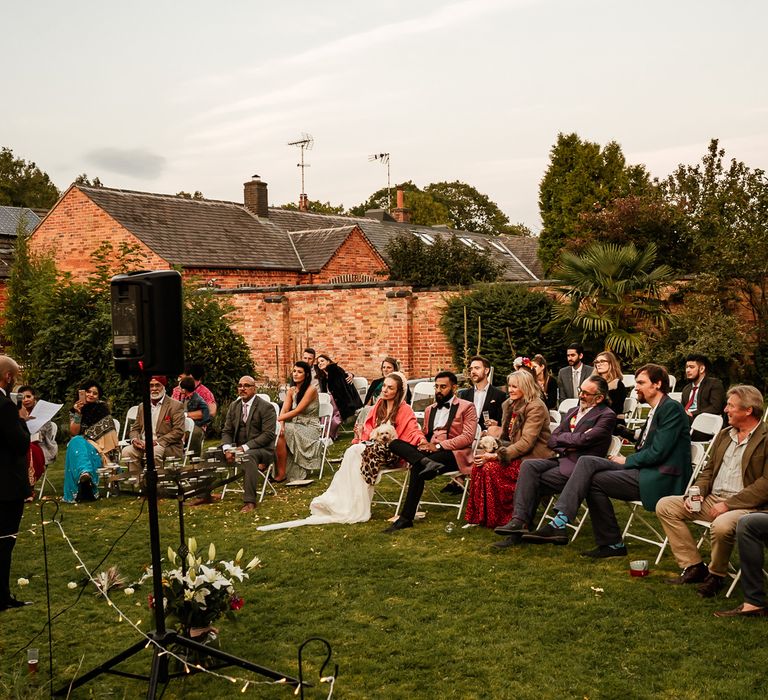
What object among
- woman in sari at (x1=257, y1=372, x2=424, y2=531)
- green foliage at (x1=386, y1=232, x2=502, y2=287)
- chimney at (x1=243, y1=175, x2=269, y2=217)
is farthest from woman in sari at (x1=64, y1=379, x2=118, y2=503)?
chimney at (x1=243, y1=175, x2=269, y2=217)

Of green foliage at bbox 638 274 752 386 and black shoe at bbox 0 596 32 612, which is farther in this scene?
green foliage at bbox 638 274 752 386

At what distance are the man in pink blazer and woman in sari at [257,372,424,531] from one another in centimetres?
19

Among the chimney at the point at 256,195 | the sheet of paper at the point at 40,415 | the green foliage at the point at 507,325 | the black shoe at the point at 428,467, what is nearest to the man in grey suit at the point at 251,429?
the sheet of paper at the point at 40,415

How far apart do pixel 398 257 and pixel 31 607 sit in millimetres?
21535

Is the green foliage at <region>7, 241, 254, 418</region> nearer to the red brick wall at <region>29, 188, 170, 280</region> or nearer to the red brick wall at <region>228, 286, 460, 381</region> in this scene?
the red brick wall at <region>228, 286, 460, 381</region>

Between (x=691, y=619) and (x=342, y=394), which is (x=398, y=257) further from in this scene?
(x=691, y=619)

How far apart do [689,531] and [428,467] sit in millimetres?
2647

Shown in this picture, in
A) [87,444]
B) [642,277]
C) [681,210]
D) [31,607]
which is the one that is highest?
[681,210]

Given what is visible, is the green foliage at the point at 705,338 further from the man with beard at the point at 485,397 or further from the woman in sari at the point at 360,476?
the woman in sari at the point at 360,476

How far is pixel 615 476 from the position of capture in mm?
6895

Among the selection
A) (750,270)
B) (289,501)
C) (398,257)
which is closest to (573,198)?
(398,257)

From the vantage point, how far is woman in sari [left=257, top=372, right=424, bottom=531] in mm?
8602

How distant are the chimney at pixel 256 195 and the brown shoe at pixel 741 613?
100ft

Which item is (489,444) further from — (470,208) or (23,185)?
(470,208)
